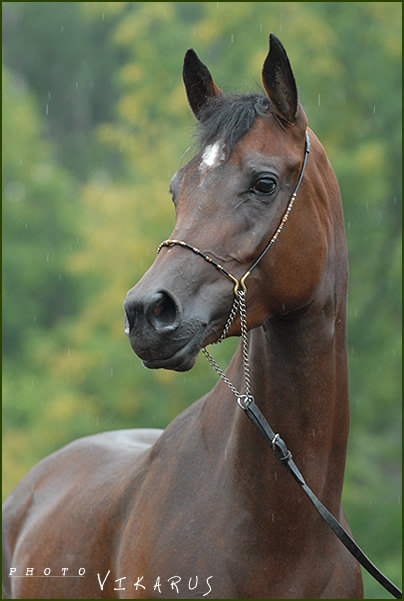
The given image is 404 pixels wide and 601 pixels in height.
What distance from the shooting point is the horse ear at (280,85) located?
3.61 meters

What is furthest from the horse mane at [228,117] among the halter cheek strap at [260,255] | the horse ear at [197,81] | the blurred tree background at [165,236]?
the blurred tree background at [165,236]

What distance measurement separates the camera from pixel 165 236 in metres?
12.8

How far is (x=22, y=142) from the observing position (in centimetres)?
2027

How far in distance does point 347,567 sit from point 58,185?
17529 millimetres

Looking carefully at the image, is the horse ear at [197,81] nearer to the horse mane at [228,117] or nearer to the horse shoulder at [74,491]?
the horse mane at [228,117]

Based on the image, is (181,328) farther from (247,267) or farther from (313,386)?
(313,386)

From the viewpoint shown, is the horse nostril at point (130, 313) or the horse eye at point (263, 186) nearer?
the horse nostril at point (130, 313)

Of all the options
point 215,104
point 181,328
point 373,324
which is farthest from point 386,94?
point 181,328

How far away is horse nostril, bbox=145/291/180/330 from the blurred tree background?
8.20 meters

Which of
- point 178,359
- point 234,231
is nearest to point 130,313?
point 178,359

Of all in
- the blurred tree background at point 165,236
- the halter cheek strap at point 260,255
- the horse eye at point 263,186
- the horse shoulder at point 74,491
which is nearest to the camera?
the halter cheek strap at point 260,255

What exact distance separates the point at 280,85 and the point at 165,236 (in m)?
9.17

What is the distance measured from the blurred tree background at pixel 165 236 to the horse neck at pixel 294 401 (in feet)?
24.8

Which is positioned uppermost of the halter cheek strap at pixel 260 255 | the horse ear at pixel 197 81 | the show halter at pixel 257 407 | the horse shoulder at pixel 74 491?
the horse ear at pixel 197 81
